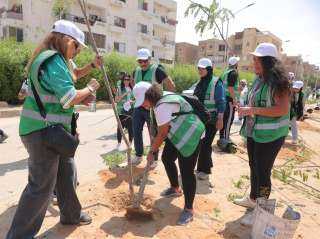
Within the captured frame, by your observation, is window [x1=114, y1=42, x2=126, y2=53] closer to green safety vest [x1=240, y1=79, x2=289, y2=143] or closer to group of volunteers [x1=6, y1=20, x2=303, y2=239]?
group of volunteers [x1=6, y1=20, x2=303, y2=239]

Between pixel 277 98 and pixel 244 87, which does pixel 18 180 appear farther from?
pixel 244 87

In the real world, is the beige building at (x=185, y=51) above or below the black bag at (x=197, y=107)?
above

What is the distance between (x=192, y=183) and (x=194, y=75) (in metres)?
24.2

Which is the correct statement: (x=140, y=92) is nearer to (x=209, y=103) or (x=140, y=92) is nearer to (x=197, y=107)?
(x=197, y=107)

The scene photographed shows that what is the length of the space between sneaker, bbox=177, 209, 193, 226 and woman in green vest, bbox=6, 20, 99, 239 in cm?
156

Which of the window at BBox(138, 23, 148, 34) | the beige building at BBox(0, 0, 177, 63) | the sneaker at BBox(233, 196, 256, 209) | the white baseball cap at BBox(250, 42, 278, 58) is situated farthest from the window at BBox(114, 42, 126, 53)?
the white baseball cap at BBox(250, 42, 278, 58)

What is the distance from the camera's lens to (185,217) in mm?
4008

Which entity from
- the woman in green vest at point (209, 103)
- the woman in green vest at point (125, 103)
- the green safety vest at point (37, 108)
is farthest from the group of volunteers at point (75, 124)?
the woman in green vest at point (125, 103)

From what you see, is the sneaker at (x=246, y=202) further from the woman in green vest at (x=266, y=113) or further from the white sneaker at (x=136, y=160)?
the white sneaker at (x=136, y=160)

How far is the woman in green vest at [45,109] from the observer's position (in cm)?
289

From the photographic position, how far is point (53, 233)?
11.7 feet

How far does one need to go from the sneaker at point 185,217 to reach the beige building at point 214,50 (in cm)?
6688

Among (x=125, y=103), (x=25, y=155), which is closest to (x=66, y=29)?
(x=125, y=103)

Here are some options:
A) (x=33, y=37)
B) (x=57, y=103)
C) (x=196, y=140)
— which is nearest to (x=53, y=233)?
(x=57, y=103)
